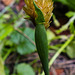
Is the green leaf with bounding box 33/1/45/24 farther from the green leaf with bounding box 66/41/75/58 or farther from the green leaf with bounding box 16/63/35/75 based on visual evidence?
the green leaf with bounding box 66/41/75/58

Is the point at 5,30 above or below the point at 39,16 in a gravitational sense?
below

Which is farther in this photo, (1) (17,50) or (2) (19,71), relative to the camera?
(1) (17,50)

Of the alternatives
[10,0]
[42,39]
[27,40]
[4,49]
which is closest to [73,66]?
[27,40]

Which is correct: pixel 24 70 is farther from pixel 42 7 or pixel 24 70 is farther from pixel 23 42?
pixel 42 7

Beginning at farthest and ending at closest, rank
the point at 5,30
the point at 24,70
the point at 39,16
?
the point at 5,30 → the point at 24,70 → the point at 39,16

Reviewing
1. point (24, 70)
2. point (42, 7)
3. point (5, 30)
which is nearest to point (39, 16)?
point (42, 7)

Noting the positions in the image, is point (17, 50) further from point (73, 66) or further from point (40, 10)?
point (40, 10)

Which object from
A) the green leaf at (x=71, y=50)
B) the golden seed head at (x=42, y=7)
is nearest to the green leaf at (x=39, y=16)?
the golden seed head at (x=42, y=7)

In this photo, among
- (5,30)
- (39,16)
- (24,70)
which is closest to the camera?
(39,16)
